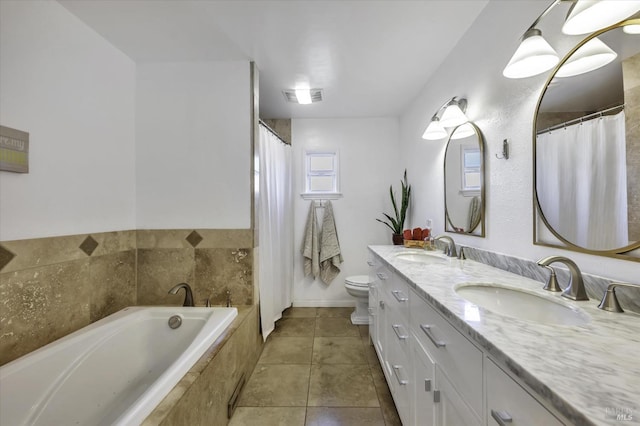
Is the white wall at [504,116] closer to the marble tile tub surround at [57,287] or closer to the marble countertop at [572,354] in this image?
the marble countertop at [572,354]

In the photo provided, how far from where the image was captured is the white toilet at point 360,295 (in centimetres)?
237

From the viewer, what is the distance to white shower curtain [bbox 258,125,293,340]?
2.12 m

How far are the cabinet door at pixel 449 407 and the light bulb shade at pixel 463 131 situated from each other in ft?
4.42

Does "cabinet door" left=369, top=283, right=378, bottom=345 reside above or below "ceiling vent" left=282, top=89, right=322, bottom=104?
below

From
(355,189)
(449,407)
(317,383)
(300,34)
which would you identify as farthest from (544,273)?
(355,189)

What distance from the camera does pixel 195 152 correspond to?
187 centimetres

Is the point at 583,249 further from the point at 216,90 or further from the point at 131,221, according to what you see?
the point at 131,221

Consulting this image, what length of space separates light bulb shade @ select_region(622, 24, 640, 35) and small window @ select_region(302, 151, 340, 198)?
2372 millimetres

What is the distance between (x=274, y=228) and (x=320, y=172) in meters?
1.02

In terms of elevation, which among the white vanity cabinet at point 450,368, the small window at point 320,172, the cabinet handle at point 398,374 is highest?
the small window at point 320,172

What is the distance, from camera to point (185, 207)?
187cm

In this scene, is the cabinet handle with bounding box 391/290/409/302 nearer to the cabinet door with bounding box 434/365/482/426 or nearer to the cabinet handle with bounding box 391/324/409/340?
the cabinet handle with bounding box 391/324/409/340

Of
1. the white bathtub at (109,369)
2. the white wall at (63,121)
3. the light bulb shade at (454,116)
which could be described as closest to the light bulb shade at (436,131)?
the light bulb shade at (454,116)

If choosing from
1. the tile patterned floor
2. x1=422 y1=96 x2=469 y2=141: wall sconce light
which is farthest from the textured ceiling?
the tile patterned floor
